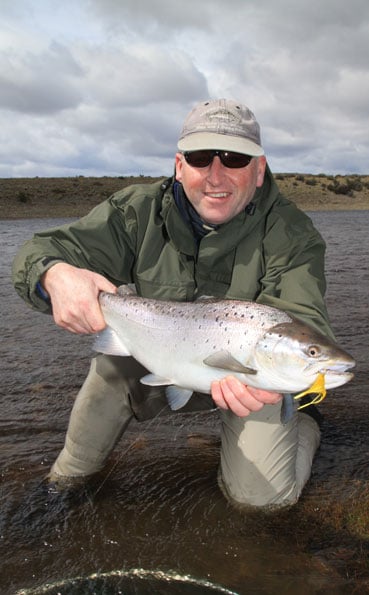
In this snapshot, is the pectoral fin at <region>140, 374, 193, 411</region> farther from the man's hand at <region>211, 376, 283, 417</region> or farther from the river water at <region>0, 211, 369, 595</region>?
the river water at <region>0, 211, 369, 595</region>

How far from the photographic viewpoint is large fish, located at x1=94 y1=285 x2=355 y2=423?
3.15 m

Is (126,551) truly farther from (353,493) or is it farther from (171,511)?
(353,493)

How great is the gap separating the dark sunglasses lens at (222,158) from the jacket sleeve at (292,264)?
0.50 metres

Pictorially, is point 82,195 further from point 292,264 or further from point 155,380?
point 155,380

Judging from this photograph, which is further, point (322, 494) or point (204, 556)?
point (322, 494)

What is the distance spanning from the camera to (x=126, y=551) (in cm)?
355

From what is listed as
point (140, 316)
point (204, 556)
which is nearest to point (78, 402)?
point (140, 316)

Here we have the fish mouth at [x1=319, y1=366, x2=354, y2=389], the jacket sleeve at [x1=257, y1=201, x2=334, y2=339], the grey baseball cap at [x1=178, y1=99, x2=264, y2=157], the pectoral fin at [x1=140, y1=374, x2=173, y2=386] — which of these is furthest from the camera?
the grey baseball cap at [x1=178, y1=99, x2=264, y2=157]

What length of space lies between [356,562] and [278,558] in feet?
1.55

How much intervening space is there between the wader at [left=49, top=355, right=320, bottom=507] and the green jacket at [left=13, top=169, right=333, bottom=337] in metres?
0.72

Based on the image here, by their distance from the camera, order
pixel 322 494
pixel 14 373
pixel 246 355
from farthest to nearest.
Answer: pixel 14 373 → pixel 322 494 → pixel 246 355

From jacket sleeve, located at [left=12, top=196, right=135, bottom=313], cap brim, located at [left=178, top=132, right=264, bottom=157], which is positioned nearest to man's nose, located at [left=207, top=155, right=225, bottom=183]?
cap brim, located at [left=178, top=132, right=264, bottom=157]

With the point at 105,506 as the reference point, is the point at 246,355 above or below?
above

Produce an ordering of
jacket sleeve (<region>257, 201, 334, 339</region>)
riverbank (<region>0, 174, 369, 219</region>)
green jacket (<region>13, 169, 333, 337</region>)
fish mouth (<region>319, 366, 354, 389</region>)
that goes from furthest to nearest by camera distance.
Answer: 1. riverbank (<region>0, 174, 369, 219</region>)
2. green jacket (<region>13, 169, 333, 337</region>)
3. jacket sleeve (<region>257, 201, 334, 339</region>)
4. fish mouth (<region>319, 366, 354, 389</region>)
